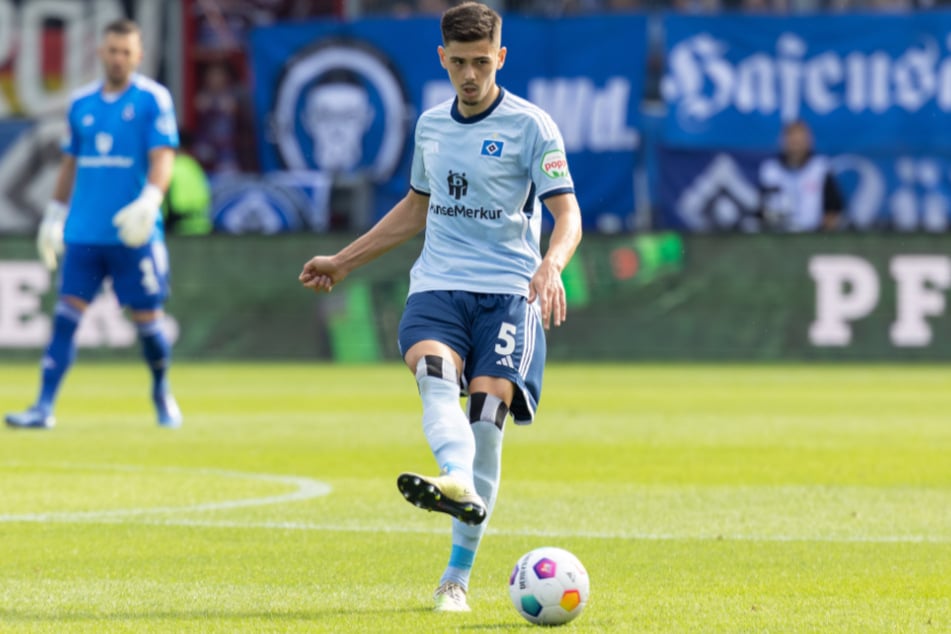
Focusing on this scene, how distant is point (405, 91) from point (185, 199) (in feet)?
10.1

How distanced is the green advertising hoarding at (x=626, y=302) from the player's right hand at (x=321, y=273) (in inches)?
540

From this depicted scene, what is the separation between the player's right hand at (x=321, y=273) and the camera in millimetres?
6809

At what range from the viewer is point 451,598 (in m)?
6.27

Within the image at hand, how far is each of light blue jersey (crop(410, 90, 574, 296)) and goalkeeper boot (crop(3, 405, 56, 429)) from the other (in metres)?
6.96

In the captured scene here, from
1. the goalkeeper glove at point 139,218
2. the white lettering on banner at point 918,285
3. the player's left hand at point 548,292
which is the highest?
the player's left hand at point 548,292

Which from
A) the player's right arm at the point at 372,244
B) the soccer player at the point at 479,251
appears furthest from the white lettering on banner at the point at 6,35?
the soccer player at the point at 479,251

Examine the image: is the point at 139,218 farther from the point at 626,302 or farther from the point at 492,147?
the point at 626,302

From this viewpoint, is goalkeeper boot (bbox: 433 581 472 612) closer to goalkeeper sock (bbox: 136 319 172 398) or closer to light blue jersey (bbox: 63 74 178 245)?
light blue jersey (bbox: 63 74 178 245)

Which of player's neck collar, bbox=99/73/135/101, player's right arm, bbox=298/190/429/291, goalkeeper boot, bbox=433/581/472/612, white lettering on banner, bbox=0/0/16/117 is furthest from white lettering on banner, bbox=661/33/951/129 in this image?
goalkeeper boot, bbox=433/581/472/612

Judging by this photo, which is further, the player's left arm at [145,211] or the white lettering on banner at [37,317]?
the white lettering on banner at [37,317]

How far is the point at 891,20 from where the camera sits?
22.4 m

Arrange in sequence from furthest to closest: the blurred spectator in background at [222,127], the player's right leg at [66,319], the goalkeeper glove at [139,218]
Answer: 1. the blurred spectator in background at [222,127]
2. the player's right leg at [66,319]
3. the goalkeeper glove at [139,218]

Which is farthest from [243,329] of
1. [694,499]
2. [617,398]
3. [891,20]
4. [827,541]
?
[827,541]

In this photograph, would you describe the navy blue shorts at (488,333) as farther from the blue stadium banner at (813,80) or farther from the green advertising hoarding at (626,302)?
the blue stadium banner at (813,80)
